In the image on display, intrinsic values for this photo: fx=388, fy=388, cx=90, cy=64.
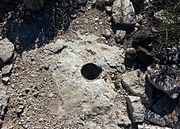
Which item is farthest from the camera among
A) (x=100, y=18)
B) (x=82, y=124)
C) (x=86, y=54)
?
(x=100, y=18)

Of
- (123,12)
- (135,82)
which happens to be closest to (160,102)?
(135,82)

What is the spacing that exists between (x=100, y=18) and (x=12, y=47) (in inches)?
33.4

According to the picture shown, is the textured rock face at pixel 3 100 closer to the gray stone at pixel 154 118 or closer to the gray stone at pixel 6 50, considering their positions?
the gray stone at pixel 6 50

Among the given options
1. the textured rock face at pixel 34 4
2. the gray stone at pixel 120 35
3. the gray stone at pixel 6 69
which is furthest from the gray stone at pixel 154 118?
the textured rock face at pixel 34 4

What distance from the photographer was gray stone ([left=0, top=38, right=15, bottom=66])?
337 centimetres

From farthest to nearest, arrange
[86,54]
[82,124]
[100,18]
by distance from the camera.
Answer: [100,18]
[86,54]
[82,124]

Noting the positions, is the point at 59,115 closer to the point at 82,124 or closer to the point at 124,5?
the point at 82,124

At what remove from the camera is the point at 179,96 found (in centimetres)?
325

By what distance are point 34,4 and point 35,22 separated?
0.54 feet

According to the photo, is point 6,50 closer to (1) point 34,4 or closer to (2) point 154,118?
(1) point 34,4

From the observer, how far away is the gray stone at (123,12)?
11.6ft

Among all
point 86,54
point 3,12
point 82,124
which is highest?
point 3,12

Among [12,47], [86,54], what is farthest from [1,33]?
[86,54]

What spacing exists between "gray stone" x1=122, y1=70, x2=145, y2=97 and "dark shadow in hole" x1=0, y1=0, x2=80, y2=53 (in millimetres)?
731
